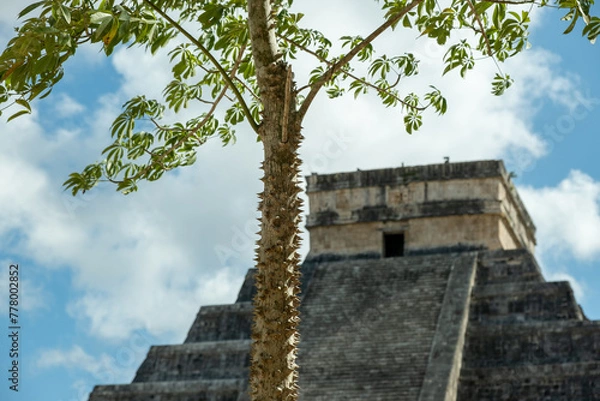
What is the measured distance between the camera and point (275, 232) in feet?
A: 18.3

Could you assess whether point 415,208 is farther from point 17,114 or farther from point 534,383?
point 17,114

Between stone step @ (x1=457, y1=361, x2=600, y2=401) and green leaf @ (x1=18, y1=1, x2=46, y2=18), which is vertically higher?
stone step @ (x1=457, y1=361, x2=600, y2=401)

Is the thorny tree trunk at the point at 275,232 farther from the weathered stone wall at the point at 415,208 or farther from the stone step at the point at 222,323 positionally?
the weathered stone wall at the point at 415,208

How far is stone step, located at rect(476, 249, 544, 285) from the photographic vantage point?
17.6 meters

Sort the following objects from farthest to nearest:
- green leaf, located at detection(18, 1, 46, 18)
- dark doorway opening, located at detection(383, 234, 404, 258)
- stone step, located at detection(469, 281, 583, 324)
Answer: dark doorway opening, located at detection(383, 234, 404, 258)
stone step, located at detection(469, 281, 583, 324)
green leaf, located at detection(18, 1, 46, 18)

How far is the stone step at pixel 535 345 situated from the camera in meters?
15.6

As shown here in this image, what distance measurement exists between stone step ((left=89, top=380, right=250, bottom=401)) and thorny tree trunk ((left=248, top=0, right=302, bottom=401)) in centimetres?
1040

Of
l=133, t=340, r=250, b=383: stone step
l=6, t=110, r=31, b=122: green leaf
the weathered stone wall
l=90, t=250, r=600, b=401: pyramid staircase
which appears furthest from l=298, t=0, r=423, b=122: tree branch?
the weathered stone wall

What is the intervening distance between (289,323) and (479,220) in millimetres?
13819

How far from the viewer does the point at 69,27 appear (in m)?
5.24

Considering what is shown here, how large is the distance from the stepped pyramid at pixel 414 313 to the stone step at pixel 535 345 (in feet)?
0.06

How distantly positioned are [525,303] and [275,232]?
11861 millimetres

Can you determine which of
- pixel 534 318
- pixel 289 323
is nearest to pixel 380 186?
pixel 534 318

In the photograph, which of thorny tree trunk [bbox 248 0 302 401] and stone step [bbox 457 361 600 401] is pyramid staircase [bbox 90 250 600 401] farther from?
thorny tree trunk [bbox 248 0 302 401]
